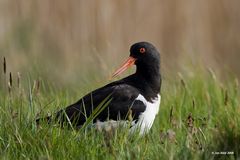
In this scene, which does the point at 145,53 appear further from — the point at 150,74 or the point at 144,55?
the point at 150,74

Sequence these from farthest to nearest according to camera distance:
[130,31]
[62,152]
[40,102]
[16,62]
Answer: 1. [130,31]
2. [16,62]
3. [40,102]
4. [62,152]

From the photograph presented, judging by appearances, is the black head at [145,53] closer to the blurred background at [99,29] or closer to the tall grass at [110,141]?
the tall grass at [110,141]

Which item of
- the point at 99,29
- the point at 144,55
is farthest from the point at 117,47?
the point at 144,55

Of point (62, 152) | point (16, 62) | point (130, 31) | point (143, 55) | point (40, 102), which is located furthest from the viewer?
point (130, 31)

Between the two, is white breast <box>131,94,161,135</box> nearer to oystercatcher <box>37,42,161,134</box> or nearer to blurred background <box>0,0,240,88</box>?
oystercatcher <box>37,42,161,134</box>

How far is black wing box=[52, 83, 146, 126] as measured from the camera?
724 centimetres

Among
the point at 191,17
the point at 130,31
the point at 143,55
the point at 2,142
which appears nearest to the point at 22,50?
the point at 130,31

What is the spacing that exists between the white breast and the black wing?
41mm

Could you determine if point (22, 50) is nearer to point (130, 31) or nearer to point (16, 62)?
point (16, 62)

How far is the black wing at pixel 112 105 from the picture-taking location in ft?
23.8

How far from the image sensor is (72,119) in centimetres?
725

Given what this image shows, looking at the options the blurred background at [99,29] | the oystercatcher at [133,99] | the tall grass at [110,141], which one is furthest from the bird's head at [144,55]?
the blurred background at [99,29]

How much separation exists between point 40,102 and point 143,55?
1188 millimetres

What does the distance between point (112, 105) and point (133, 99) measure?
0.19 metres
